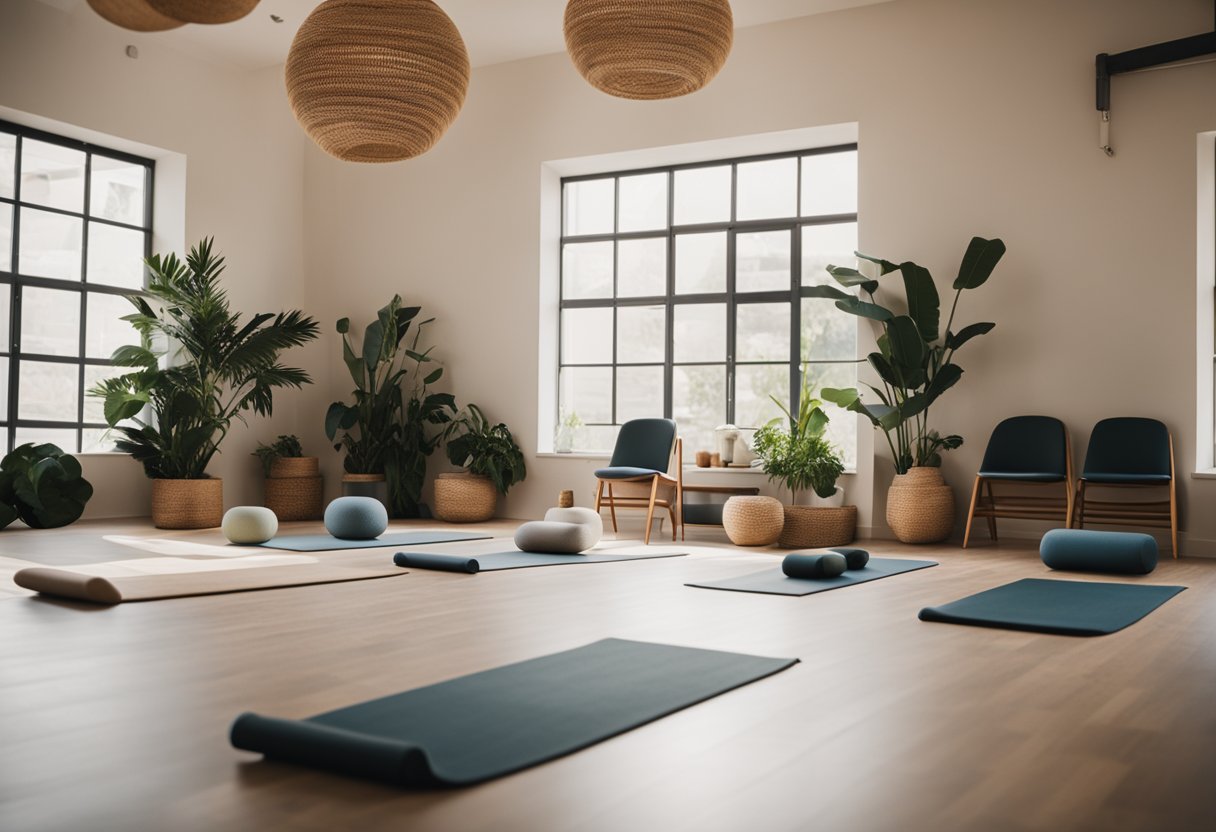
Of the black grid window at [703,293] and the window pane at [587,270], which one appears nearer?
the black grid window at [703,293]

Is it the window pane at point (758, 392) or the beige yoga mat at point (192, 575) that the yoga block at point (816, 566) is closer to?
the beige yoga mat at point (192, 575)

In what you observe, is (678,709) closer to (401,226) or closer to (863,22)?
(863,22)

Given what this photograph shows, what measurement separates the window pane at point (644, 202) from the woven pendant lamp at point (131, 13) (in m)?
6.38

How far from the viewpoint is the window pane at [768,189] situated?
788 cm

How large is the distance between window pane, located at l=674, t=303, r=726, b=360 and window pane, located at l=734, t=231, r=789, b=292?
27 centimetres

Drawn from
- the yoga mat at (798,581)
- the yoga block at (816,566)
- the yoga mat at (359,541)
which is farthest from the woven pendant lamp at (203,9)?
the yoga mat at (359,541)

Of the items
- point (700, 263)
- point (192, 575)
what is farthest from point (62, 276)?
point (700, 263)

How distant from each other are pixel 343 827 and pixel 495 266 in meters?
7.22

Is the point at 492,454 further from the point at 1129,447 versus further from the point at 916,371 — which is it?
the point at 1129,447

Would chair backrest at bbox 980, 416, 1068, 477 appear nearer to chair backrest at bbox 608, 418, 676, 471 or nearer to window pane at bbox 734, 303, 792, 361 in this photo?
window pane at bbox 734, 303, 792, 361

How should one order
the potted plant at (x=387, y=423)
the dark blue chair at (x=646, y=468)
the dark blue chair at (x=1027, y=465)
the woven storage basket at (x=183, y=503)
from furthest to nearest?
the potted plant at (x=387, y=423) → the woven storage basket at (x=183, y=503) → the dark blue chair at (x=646, y=468) → the dark blue chair at (x=1027, y=465)

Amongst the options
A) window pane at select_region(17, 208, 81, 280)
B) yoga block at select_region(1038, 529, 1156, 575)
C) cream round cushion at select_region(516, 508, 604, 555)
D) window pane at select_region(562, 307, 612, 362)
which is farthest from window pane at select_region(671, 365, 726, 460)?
window pane at select_region(17, 208, 81, 280)

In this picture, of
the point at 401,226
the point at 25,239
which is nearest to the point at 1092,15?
the point at 401,226

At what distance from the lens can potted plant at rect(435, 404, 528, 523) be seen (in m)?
8.04
